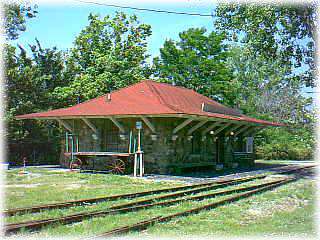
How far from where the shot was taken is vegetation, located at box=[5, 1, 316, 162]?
736 inches

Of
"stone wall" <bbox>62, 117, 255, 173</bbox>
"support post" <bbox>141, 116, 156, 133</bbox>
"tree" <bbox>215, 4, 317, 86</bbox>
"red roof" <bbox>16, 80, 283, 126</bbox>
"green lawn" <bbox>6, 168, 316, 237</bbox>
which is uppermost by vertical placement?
"tree" <bbox>215, 4, 317, 86</bbox>

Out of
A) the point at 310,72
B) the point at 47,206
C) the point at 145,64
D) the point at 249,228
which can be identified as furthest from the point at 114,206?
the point at 145,64

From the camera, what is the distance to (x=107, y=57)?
31344 millimetres

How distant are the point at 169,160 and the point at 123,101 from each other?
13.1ft

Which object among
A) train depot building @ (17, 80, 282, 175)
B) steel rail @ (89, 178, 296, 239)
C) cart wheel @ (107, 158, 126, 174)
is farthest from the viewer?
cart wheel @ (107, 158, 126, 174)

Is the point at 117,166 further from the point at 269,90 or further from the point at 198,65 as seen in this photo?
the point at 269,90

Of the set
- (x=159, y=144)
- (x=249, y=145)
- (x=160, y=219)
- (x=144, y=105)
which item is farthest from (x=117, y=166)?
(x=249, y=145)

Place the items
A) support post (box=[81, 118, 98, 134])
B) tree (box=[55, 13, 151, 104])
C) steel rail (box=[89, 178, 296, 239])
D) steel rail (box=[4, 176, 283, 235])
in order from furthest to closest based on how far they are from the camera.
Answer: tree (box=[55, 13, 151, 104]) < support post (box=[81, 118, 98, 134]) < steel rail (box=[4, 176, 283, 235]) < steel rail (box=[89, 178, 296, 239])

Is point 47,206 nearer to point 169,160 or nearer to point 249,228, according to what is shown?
point 249,228

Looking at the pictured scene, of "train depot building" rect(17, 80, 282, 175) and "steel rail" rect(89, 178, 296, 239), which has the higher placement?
"train depot building" rect(17, 80, 282, 175)

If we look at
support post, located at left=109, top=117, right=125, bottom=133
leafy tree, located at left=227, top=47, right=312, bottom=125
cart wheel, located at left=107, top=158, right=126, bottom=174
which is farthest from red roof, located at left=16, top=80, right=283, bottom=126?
leafy tree, located at left=227, top=47, right=312, bottom=125

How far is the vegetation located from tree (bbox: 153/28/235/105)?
8 cm

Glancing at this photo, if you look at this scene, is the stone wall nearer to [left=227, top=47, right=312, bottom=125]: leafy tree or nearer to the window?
the window

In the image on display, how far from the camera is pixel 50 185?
1230 centimetres
